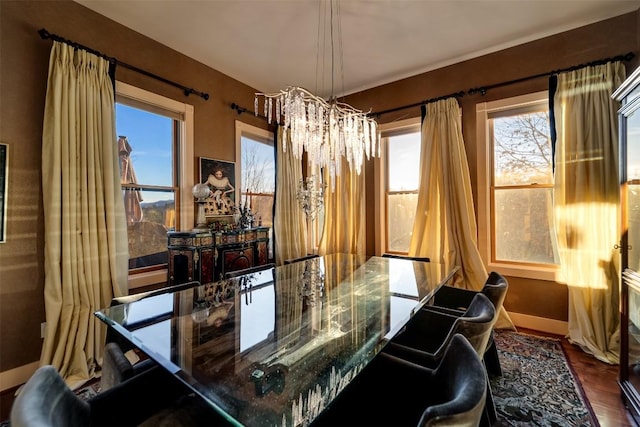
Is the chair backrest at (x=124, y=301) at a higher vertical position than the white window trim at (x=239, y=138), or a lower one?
lower

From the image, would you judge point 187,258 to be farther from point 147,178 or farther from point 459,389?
point 459,389

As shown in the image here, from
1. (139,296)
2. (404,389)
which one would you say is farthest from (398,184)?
(139,296)

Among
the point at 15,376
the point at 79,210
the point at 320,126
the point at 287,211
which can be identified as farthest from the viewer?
the point at 287,211

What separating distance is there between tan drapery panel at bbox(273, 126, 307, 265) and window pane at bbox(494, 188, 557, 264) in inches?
106

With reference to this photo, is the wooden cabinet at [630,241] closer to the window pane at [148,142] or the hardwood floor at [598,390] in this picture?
the hardwood floor at [598,390]

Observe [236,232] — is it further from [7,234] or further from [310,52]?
[310,52]

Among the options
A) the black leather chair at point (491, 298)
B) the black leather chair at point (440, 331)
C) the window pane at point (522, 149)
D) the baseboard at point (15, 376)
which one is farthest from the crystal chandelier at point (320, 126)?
the baseboard at point (15, 376)

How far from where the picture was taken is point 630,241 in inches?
71.4

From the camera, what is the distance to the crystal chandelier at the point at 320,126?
2269 millimetres

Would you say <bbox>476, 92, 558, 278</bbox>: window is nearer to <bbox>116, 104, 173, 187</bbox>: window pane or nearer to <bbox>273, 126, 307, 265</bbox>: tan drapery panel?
<bbox>273, 126, 307, 265</bbox>: tan drapery panel

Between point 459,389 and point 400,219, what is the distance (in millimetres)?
3215

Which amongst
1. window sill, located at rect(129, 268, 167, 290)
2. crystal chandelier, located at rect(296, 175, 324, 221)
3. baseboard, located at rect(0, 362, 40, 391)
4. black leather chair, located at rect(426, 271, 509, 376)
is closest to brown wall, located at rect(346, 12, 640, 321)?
black leather chair, located at rect(426, 271, 509, 376)

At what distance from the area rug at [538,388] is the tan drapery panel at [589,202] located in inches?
15.6

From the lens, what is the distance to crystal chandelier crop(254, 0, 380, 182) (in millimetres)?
2269
